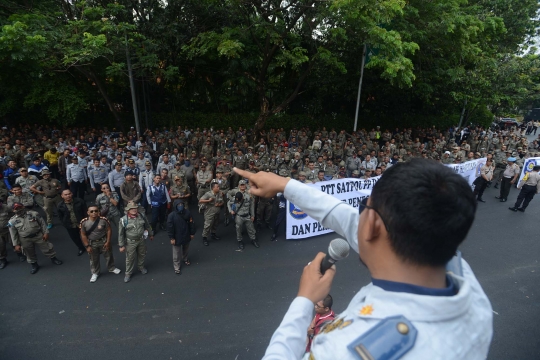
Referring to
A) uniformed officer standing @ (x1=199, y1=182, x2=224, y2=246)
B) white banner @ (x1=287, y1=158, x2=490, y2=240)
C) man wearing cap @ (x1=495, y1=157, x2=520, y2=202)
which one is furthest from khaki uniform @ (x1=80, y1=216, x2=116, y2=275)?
man wearing cap @ (x1=495, y1=157, x2=520, y2=202)

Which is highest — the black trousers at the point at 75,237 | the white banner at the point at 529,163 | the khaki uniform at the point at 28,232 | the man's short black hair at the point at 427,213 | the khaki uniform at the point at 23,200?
the man's short black hair at the point at 427,213

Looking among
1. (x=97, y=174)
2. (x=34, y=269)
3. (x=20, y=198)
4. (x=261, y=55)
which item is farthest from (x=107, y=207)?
(x=261, y=55)

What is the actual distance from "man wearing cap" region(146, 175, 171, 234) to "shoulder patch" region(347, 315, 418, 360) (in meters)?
7.54

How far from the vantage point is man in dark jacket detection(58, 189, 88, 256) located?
6.70 metres

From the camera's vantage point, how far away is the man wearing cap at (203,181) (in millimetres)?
8602

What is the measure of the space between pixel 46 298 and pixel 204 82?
1771 centimetres

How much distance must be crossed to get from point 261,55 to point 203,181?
9.04 m

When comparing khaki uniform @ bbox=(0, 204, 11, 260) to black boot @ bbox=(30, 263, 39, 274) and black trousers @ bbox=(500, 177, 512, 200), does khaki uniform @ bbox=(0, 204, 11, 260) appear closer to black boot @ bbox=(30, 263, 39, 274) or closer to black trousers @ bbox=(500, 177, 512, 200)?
black boot @ bbox=(30, 263, 39, 274)

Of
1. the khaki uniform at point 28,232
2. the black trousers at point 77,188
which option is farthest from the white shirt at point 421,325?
the black trousers at point 77,188

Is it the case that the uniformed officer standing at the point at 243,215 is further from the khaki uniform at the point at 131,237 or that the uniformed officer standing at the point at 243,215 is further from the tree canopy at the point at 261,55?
the tree canopy at the point at 261,55

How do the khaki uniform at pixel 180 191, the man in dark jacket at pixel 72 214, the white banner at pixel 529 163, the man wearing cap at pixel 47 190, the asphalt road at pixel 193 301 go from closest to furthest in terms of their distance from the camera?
the asphalt road at pixel 193 301 < the man in dark jacket at pixel 72 214 < the man wearing cap at pixel 47 190 < the khaki uniform at pixel 180 191 < the white banner at pixel 529 163

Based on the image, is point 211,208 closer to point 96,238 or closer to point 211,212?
point 211,212

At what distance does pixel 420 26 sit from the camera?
1197 cm

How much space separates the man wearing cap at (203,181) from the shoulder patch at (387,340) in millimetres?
7967
